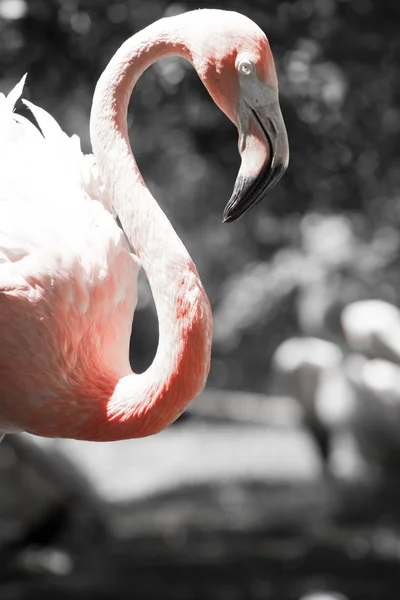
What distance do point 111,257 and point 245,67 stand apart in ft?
1.98

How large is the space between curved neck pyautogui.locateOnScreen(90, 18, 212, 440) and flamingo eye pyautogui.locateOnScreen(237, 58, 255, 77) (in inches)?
6.8

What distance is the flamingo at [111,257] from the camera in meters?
2.21

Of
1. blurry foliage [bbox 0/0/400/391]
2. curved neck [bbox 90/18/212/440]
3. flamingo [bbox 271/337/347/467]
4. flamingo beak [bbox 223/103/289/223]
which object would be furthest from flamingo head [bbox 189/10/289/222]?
flamingo [bbox 271/337/347/467]

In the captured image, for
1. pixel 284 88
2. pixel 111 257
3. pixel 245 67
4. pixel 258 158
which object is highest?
pixel 245 67

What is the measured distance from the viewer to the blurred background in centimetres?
474

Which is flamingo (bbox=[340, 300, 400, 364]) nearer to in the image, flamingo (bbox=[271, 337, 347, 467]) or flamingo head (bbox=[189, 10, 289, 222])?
flamingo (bbox=[271, 337, 347, 467])

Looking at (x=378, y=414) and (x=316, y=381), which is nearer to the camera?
A: (x=378, y=414)

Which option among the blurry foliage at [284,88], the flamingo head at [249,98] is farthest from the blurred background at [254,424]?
the flamingo head at [249,98]

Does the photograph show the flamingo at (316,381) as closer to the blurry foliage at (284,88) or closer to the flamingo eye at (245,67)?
the blurry foliage at (284,88)

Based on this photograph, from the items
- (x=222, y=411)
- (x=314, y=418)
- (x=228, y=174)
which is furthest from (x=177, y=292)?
(x=222, y=411)

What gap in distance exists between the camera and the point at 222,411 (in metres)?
7.19

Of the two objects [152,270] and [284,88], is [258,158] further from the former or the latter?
[284,88]

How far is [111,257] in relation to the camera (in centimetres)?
252

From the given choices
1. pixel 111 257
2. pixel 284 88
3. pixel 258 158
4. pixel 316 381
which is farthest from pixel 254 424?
pixel 258 158
